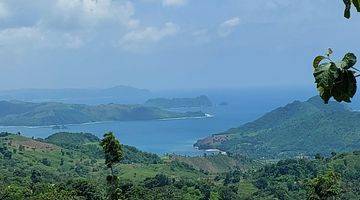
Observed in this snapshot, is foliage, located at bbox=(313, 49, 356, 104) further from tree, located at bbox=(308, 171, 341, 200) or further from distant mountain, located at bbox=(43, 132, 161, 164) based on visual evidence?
distant mountain, located at bbox=(43, 132, 161, 164)

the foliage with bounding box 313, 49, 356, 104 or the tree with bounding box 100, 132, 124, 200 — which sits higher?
the foliage with bounding box 313, 49, 356, 104

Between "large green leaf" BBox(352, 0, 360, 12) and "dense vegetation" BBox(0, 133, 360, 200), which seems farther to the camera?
"dense vegetation" BBox(0, 133, 360, 200)

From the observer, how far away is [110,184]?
42.4 metres

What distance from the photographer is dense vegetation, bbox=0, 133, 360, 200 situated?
243 feet

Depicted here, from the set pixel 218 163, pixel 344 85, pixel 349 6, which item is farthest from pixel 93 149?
pixel 349 6

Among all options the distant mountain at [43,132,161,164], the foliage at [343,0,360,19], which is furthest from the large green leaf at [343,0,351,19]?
the distant mountain at [43,132,161,164]

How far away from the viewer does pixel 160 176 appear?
110 meters

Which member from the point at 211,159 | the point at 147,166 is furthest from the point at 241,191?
the point at 211,159

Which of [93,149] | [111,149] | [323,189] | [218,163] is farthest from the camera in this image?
[93,149]

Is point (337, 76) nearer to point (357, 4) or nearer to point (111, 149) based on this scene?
point (357, 4)

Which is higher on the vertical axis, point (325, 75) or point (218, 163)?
point (325, 75)

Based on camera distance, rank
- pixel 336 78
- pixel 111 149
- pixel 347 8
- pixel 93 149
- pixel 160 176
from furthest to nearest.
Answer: pixel 93 149 < pixel 160 176 < pixel 111 149 < pixel 336 78 < pixel 347 8

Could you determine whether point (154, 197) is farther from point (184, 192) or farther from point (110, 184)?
point (110, 184)

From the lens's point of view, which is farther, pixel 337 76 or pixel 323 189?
pixel 323 189
